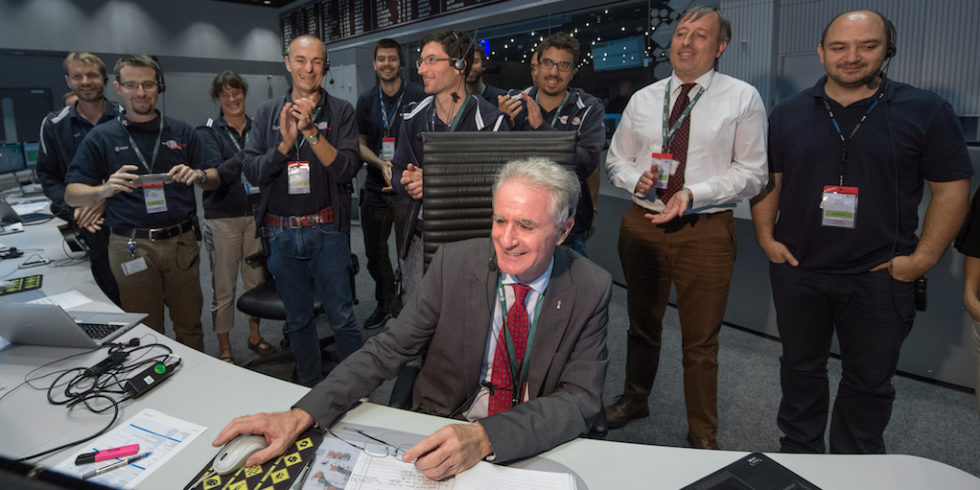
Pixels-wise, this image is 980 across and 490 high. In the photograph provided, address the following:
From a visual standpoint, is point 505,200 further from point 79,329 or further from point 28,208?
point 28,208

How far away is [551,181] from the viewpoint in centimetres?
132

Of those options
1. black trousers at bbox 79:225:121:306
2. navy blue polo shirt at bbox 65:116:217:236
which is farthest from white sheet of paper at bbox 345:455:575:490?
black trousers at bbox 79:225:121:306

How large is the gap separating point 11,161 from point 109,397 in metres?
4.85

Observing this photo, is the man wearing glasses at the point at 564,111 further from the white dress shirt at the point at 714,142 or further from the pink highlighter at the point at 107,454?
the pink highlighter at the point at 107,454

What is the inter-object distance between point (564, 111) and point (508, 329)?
5.55 ft

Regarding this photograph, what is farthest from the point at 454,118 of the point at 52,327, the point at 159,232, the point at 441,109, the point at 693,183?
the point at 52,327

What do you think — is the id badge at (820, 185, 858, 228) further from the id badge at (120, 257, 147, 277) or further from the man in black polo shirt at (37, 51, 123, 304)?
the man in black polo shirt at (37, 51, 123, 304)

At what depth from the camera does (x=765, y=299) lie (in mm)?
3244

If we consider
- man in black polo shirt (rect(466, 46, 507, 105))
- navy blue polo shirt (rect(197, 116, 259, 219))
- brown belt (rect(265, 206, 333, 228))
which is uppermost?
man in black polo shirt (rect(466, 46, 507, 105))

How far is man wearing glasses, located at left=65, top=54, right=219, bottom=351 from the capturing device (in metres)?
2.39

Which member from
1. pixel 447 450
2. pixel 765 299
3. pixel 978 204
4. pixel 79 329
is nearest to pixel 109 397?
pixel 79 329

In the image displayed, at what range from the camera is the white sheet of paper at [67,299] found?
2.02 metres

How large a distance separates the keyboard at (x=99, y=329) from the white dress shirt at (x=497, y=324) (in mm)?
1154

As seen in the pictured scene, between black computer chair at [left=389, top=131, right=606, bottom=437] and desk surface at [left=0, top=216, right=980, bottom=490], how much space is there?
0.59 metres
